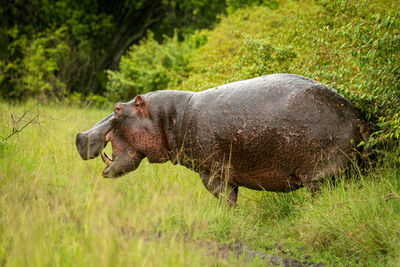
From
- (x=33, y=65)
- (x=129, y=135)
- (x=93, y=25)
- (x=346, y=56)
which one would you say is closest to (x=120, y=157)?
(x=129, y=135)

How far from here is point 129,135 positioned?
462 centimetres

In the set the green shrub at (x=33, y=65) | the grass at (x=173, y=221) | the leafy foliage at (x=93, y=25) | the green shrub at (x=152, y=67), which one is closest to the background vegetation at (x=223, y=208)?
the grass at (x=173, y=221)

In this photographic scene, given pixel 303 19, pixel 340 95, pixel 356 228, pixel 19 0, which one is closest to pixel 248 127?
pixel 340 95

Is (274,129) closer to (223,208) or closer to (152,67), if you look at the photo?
(223,208)

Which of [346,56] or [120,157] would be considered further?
[346,56]

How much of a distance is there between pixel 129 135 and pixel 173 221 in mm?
1296

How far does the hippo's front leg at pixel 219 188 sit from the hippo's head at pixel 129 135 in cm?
61

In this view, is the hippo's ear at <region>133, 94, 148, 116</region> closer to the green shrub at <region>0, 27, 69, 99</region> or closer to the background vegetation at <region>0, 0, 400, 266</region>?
the background vegetation at <region>0, 0, 400, 266</region>

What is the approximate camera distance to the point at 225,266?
3.08 m

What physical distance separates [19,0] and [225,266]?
768 inches

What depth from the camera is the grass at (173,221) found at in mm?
2711

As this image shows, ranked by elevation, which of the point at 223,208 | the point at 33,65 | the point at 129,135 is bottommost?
the point at 33,65

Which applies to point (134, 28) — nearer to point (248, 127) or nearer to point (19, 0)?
point (19, 0)

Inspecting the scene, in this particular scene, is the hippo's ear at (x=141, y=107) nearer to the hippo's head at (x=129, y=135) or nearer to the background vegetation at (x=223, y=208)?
the hippo's head at (x=129, y=135)
